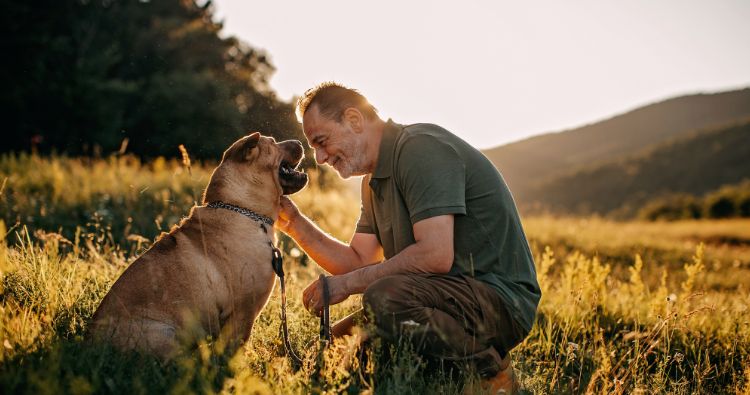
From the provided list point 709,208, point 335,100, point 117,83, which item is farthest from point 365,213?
point 709,208

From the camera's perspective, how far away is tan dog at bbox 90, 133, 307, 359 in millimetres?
2930

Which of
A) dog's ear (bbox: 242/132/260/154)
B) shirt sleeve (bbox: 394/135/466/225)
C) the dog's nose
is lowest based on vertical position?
shirt sleeve (bbox: 394/135/466/225)

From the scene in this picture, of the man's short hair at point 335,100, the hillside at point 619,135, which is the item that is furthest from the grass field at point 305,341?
the hillside at point 619,135

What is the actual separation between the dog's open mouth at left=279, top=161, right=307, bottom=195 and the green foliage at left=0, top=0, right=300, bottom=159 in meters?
12.3

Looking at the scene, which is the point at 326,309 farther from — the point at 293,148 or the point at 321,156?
the point at 293,148

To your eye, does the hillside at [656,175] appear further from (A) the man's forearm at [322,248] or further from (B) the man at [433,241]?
(B) the man at [433,241]

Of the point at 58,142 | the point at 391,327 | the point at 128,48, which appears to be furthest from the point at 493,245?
the point at 128,48

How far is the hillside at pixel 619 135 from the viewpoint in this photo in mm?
75875

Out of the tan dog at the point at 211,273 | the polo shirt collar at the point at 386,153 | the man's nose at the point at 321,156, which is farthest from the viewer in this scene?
the man's nose at the point at 321,156

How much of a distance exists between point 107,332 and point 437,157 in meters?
2.14

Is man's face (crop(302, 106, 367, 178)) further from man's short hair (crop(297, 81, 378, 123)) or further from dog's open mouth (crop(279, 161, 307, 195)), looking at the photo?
dog's open mouth (crop(279, 161, 307, 195))

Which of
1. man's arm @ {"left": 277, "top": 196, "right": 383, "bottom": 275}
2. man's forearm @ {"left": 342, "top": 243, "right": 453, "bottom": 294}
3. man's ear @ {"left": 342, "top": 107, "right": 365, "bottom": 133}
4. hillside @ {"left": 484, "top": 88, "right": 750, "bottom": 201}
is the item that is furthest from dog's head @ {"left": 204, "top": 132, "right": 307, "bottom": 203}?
hillside @ {"left": 484, "top": 88, "right": 750, "bottom": 201}

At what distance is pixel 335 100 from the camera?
3.52 m

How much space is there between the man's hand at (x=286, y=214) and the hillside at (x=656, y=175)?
1818 inches
